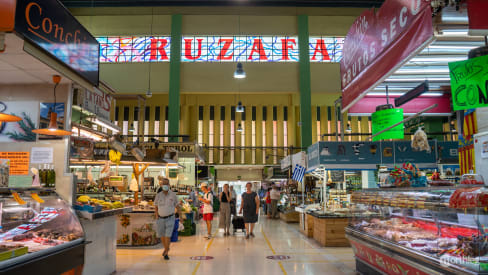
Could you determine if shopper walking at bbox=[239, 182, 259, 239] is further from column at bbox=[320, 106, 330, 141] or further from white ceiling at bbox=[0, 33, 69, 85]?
column at bbox=[320, 106, 330, 141]

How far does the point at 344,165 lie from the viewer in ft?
32.4

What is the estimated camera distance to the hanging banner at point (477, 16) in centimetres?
255

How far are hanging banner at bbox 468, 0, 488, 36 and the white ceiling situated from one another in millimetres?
4027

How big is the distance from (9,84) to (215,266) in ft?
14.3

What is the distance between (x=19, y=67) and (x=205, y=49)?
14640mm

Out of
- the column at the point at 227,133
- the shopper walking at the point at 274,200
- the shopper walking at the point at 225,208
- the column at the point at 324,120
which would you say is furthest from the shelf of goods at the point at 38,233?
the column at the point at 324,120

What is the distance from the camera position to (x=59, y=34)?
4219 millimetres

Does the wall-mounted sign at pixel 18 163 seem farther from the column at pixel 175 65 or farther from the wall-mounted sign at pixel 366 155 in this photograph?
the column at pixel 175 65

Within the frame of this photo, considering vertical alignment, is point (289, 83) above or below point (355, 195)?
above

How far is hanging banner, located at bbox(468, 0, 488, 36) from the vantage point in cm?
255

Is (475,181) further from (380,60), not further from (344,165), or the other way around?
(344,165)

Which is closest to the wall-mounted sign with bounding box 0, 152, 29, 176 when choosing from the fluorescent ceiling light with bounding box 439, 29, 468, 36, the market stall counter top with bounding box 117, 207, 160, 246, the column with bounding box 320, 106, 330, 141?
the market stall counter top with bounding box 117, 207, 160, 246

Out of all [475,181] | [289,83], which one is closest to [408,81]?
[475,181]

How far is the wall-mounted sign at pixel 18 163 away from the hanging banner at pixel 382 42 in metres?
4.50
